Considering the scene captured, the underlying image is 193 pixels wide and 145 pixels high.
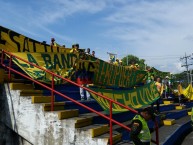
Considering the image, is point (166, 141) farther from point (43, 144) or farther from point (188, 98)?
point (188, 98)

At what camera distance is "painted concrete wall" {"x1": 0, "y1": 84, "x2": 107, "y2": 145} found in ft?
20.4

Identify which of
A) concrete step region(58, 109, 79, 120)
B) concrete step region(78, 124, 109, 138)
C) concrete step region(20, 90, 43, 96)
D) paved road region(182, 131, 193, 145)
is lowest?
paved road region(182, 131, 193, 145)

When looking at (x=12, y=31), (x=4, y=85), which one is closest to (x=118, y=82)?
(x=12, y=31)

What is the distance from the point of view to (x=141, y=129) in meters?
5.07

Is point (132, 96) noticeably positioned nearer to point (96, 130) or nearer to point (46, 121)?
point (96, 130)

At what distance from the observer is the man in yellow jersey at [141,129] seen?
16.5ft

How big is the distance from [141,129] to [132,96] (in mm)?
5290

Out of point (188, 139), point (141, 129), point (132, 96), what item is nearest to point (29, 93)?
point (141, 129)

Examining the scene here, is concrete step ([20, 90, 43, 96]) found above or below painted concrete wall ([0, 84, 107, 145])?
above

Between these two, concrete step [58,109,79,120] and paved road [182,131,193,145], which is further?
paved road [182,131,193,145]

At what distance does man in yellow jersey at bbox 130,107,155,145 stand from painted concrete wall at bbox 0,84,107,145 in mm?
1041

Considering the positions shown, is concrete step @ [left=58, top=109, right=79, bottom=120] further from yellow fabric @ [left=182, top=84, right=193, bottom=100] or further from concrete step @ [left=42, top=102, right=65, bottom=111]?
yellow fabric @ [left=182, top=84, right=193, bottom=100]

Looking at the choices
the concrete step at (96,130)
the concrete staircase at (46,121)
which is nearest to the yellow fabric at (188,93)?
the concrete staircase at (46,121)

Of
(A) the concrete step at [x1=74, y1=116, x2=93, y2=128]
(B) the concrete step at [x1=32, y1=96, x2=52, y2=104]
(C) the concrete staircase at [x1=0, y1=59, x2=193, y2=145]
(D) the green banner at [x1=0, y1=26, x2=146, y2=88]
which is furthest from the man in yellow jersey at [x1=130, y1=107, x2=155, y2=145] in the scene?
(D) the green banner at [x1=0, y1=26, x2=146, y2=88]
